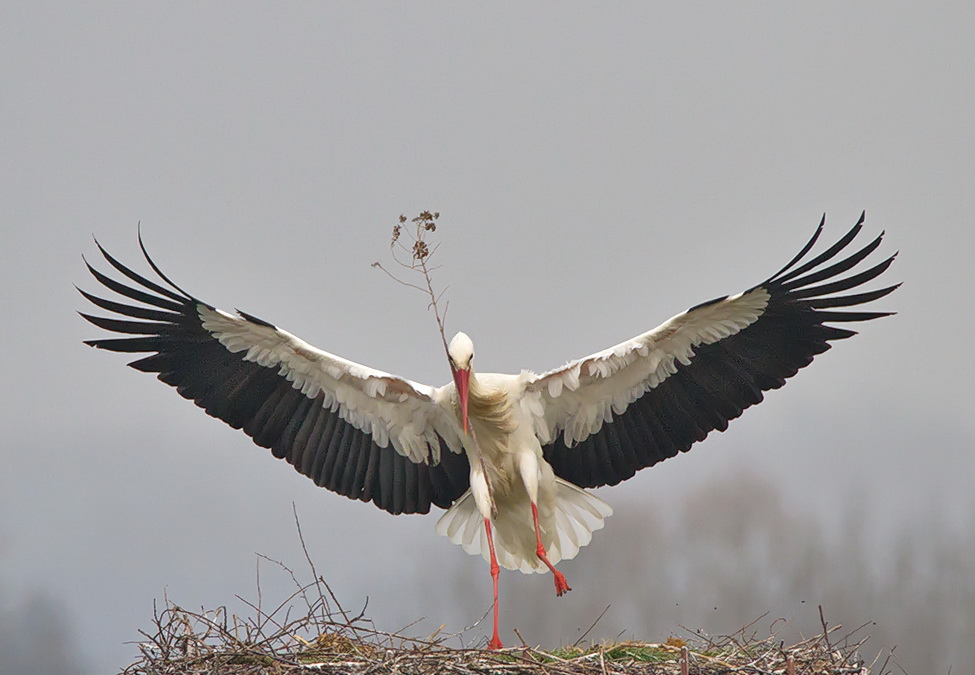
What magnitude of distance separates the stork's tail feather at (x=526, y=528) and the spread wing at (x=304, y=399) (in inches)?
5.5

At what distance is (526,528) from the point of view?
5543mm

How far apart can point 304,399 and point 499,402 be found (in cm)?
103

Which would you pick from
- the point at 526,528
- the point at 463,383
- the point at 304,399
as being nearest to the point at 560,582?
the point at 526,528

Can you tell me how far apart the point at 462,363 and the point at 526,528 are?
112 centimetres

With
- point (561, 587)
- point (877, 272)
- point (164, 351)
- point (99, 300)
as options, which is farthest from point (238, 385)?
point (877, 272)

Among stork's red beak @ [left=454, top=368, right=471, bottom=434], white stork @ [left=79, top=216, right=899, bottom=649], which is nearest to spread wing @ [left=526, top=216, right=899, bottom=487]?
white stork @ [left=79, top=216, right=899, bottom=649]

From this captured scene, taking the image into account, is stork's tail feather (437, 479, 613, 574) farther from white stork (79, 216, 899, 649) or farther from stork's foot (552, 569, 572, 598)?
stork's foot (552, 569, 572, 598)

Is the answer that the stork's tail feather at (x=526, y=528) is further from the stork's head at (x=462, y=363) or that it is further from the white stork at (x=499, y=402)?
the stork's head at (x=462, y=363)

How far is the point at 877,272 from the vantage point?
15.5 feet

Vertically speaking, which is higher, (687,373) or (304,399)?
(304,399)

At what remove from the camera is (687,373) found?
523 centimetres

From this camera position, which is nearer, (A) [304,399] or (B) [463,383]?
(B) [463,383]

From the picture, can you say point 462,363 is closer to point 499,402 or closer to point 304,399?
point 499,402

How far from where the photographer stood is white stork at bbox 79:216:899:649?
197 inches
